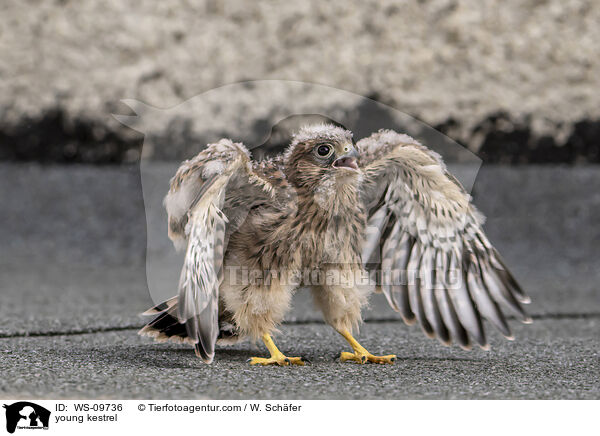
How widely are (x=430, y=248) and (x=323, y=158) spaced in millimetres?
485

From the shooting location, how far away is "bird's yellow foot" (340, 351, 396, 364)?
2350mm

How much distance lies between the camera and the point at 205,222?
2.09 m

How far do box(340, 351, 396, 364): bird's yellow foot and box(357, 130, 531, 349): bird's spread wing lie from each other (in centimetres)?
13

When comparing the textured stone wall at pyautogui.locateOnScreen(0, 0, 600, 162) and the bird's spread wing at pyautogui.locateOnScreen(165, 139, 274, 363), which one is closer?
the bird's spread wing at pyautogui.locateOnScreen(165, 139, 274, 363)

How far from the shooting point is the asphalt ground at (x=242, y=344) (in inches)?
78.1

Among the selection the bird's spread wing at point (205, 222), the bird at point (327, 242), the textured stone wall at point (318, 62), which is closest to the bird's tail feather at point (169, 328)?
the bird at point (327, 242)

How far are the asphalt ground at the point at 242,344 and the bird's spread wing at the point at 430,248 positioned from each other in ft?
0.53

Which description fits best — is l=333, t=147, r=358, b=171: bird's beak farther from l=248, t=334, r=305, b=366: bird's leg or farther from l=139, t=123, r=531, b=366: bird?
l=248, t=334, r=305, b=366: bird's leg

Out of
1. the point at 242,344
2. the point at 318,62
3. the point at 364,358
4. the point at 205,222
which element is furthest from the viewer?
the point at 318,62

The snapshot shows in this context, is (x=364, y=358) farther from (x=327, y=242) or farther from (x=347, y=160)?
(x=347, y=160)
